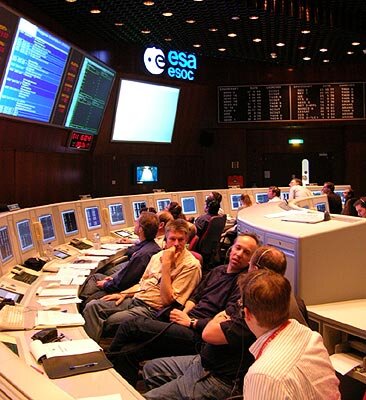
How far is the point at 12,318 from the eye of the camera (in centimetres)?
267

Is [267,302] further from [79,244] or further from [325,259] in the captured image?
[79,244]

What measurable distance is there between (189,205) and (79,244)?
2756 mm

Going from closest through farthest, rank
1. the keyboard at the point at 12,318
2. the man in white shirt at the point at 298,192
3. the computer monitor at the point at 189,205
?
the keyboard at the point at 12,318 < the computer monitor at the point at 189,205 < the man in white shirt at the point at 298,192

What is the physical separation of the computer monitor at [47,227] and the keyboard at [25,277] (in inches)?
31.0

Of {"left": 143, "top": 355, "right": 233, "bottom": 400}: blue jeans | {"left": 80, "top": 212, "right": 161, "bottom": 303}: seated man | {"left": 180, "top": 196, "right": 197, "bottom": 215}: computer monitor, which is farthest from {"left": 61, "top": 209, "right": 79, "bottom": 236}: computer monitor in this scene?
{"left": 143, "top": 355, "right": 233, "bottom": 400}: blue jeans

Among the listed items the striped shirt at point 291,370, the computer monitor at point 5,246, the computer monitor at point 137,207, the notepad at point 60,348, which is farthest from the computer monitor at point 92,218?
the striped shirt at point 291,370

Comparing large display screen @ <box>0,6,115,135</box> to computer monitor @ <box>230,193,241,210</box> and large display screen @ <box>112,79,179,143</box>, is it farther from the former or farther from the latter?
computer monitor @ <box>230,193,241,210</box>

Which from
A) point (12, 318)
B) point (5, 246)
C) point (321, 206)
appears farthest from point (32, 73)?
point (321, 206)

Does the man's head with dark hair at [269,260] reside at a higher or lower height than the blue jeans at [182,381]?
higher

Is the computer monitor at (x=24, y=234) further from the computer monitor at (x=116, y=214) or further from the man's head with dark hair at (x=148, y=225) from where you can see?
the computer monitor at (x=116, y=214)

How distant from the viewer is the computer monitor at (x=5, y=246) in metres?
3.62

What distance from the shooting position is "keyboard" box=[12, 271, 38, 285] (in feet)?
11.8

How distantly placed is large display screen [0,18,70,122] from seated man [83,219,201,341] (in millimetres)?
2583

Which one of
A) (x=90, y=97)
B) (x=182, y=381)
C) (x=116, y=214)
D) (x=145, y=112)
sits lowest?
(x=182, y=381)
